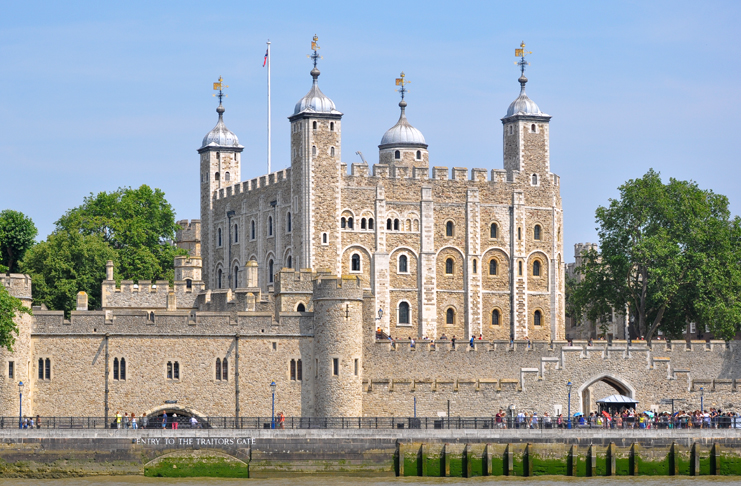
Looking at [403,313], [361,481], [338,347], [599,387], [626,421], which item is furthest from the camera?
[403,313]

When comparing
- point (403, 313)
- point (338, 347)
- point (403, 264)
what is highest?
point (403, 264)

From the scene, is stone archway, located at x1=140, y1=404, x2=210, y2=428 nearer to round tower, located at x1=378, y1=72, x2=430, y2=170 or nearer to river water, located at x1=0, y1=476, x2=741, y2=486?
river water, located at x1=0, y1=476, x2=741, y2=486

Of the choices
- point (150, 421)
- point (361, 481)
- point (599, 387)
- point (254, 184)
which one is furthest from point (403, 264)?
point (361, 481)

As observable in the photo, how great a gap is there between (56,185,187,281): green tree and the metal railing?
26782 millimetres

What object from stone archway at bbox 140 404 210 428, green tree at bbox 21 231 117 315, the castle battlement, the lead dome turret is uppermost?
the lead dome turret

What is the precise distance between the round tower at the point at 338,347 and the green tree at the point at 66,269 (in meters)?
19.7

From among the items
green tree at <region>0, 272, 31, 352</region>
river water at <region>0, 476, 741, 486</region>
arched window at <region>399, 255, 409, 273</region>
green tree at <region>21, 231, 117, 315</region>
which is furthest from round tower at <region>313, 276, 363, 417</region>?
arched window at <region>399, 255, 409, 273</region>

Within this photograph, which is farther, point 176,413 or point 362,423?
point 176,413

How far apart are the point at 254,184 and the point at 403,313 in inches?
458

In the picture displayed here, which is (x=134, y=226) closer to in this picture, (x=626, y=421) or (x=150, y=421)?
(x=150, y=421)

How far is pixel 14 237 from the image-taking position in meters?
88.8

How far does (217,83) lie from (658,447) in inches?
1873

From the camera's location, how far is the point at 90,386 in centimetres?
6675

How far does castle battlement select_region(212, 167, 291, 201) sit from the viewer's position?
305ft
